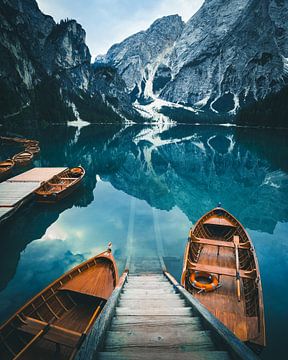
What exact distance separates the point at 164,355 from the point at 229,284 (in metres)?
5.96

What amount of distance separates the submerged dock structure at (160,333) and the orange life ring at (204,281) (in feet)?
6.50

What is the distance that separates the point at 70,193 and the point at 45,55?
168691 millimetres

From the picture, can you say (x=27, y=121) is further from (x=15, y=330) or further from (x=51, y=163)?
(x=15, y=330)

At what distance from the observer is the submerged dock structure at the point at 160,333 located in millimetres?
3348

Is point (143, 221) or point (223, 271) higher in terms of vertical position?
point (223, 271)

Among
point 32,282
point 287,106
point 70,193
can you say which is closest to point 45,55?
point 287,106

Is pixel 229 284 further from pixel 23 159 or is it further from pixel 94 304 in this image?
pixel 23 159

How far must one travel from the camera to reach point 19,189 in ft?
63.2

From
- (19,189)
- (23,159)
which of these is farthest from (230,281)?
(23,159)

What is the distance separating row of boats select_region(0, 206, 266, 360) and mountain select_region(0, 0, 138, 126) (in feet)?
223

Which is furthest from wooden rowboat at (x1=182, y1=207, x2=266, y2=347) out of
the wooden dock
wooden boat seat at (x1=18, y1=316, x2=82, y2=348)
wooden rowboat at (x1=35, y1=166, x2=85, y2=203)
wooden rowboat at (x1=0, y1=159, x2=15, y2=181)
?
wooden rowboat at (x1=0, y1=159, x2=15, y2=181)

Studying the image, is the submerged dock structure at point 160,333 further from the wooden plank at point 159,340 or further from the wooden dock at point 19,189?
the wooden dock at point 19,189

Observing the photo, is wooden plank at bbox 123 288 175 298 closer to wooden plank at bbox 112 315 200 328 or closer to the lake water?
wooden plank at bbox 112 315 200 328

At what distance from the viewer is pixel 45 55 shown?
157375mm
